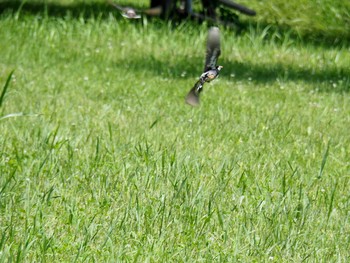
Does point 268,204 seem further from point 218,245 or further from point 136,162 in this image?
point 136,162

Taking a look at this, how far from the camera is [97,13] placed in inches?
520

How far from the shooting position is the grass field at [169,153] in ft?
14.3

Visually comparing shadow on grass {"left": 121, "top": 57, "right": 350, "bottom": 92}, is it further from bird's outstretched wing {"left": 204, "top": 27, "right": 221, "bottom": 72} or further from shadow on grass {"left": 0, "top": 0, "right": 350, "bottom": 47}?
bird's outstretched wing {"left": 204, "top": 27, "right": 221, "bottom": 72}

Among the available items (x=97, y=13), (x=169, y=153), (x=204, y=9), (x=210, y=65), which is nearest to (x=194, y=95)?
(x=210, y=65)

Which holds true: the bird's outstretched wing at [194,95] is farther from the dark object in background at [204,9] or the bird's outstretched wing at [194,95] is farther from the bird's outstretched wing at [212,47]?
the dark object in background at [204,9]

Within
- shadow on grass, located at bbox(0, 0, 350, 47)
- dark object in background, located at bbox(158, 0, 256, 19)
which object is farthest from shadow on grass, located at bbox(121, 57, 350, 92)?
dark object in background, located at bbox(158, 0, 256, 19)

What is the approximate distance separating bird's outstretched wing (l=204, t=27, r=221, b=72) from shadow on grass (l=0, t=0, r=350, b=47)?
27.9ft

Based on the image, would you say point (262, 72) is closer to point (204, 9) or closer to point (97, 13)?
point (204, 9)

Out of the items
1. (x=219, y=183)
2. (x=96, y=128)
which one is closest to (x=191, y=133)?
(x=96, y=128)

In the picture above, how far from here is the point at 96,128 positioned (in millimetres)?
6719

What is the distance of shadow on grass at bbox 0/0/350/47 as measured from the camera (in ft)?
40.7

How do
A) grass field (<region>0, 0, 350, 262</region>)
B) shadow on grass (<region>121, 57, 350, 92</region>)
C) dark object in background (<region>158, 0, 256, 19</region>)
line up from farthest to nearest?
dark object in background (<region>158, 0, 256, 19</region>) → shadow on grass (<region>121, 57, 350, 92</region>) → grass field (<region>0, 0, 350, 262</region>)

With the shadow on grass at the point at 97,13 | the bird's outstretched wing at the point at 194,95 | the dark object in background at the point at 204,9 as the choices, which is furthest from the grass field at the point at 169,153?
the shadow on grass at the point at 97,13

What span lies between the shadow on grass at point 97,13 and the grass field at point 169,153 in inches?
55.2
